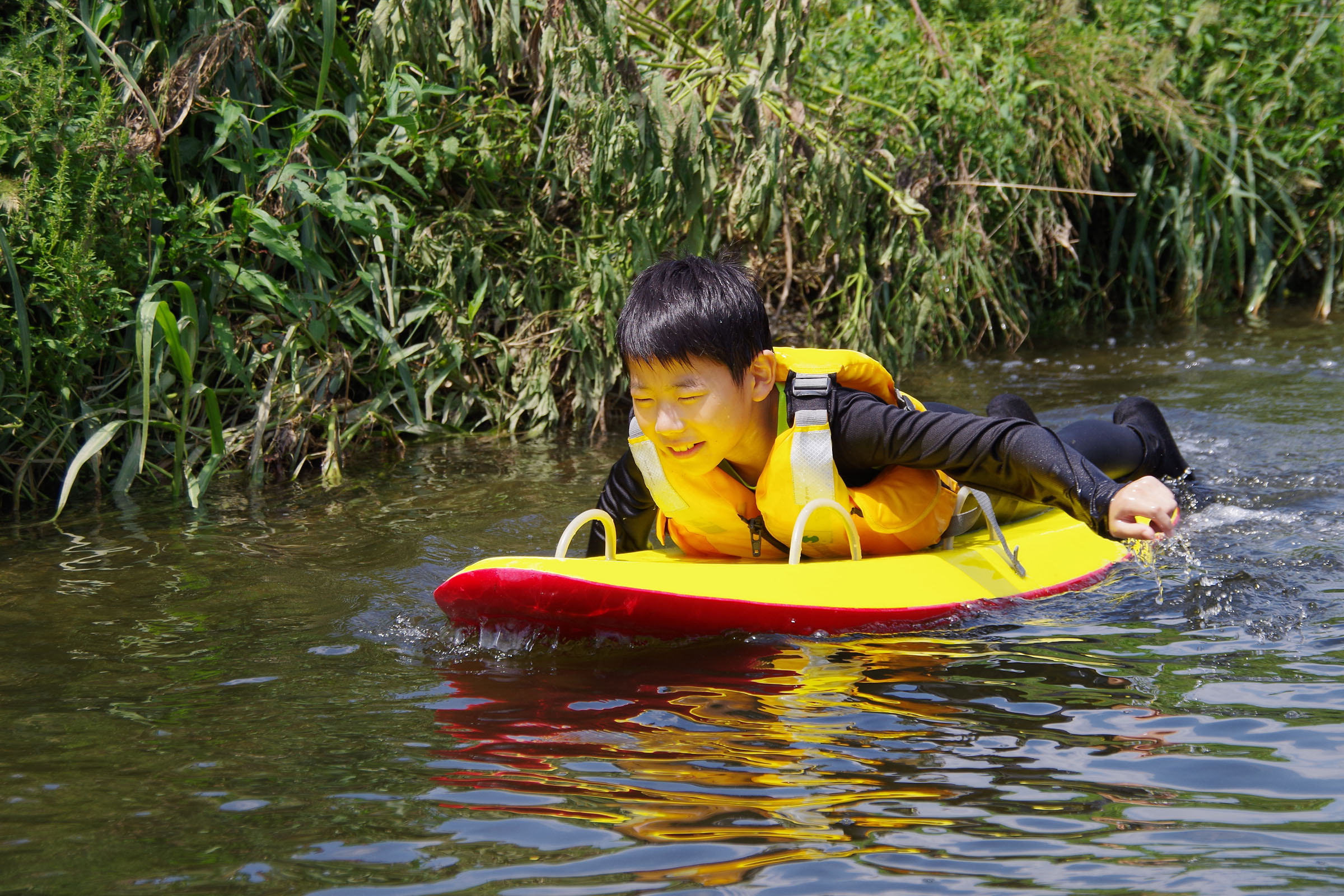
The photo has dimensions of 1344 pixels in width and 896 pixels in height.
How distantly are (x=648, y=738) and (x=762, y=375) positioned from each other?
3.47ft

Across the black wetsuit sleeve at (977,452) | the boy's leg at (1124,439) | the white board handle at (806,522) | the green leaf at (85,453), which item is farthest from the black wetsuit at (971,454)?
the green leaf at (85,453)

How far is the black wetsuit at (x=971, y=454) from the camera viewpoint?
2611mm

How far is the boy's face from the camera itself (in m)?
2.77

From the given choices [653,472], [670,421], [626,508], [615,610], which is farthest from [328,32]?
[615,610]

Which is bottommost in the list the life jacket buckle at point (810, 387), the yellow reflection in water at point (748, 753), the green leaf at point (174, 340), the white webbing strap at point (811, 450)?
the yellow reflection in water at point (748, 753)

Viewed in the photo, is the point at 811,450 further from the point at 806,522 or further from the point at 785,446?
the point at 806,522

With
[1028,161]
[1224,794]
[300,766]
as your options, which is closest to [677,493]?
[300,766]

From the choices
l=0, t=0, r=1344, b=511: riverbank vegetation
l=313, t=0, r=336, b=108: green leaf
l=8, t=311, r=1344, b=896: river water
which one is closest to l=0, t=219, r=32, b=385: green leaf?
l=0, t=0, r=1344, b=511: riverbank vegetation

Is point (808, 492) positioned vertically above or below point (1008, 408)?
below

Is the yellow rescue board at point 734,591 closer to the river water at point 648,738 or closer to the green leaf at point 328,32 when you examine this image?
the river water at point 648,738

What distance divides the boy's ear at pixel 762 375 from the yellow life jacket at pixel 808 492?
5 cm

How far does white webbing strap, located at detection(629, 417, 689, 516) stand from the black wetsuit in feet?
0.54

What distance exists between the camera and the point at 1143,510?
2410 mm

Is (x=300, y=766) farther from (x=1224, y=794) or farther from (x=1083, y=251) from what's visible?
(x=1083, y=251)
